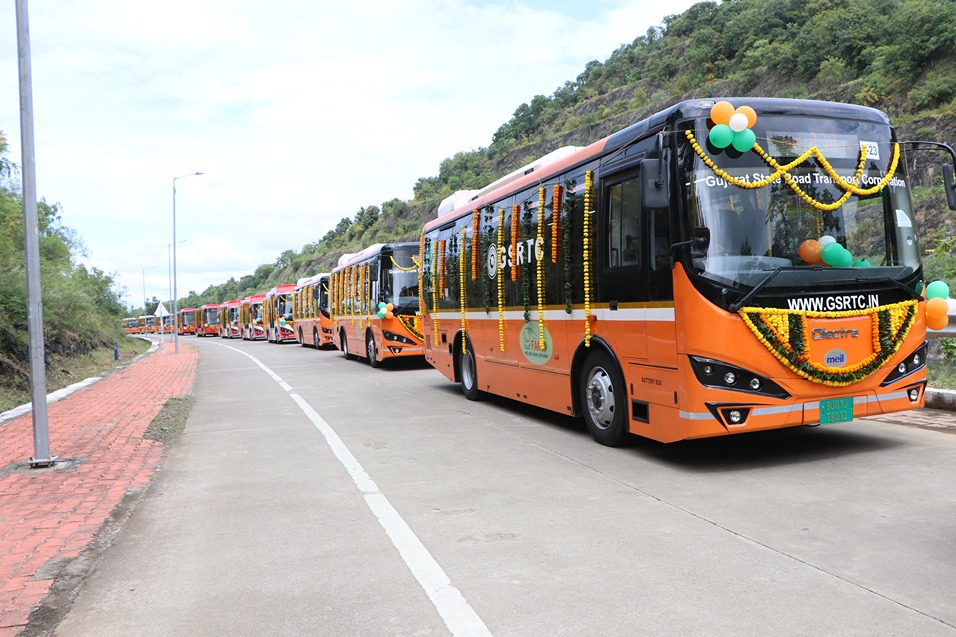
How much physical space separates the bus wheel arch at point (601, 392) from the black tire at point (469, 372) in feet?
12.8

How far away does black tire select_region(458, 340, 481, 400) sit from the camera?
42.1 ft

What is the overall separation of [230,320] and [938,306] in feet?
222

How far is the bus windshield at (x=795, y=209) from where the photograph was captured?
22.1 ft

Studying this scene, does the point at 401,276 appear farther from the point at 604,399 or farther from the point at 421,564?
the point at 421,564

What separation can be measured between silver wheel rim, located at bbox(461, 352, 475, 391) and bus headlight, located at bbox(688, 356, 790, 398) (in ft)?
21.0

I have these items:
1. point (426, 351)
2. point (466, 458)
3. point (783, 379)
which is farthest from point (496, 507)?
point (426, 351)

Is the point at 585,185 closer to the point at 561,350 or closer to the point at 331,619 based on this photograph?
the point at 561,350

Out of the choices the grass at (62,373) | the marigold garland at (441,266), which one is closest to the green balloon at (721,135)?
the marigold garland at (441,266)

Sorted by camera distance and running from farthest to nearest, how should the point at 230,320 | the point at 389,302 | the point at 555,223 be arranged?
the point at 230,320 < the point at 389,302 < the point at 555,223

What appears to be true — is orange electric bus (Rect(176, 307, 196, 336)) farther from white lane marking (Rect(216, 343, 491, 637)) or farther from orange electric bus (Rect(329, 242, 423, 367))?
white lane marking (Rect(216, 343, 491, 637))

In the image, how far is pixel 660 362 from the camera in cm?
720

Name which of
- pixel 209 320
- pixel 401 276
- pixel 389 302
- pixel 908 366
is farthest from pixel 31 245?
pixel 209 320

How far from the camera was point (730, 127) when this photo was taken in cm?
679

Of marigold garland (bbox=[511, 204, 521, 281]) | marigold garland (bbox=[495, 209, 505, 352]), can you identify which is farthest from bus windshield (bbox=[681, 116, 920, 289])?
marigold garland (bbox=[495, 209, 505, 352])
